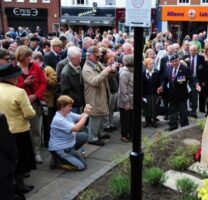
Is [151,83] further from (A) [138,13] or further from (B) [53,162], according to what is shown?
(A) [138,13]

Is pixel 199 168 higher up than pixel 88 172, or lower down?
higher up

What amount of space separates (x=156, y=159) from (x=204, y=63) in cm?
423

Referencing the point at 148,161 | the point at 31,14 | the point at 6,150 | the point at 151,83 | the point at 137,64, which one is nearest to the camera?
the point at 137,64

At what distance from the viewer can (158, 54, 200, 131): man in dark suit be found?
8031mm

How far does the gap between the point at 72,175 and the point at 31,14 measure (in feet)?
111

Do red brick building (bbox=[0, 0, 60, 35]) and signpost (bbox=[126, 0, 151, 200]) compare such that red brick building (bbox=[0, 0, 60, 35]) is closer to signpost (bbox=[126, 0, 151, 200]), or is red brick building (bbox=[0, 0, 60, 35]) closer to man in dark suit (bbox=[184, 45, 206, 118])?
man in dark suit (bbox=[184, 45, 206, 118])

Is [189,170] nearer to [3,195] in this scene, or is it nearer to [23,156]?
[23,156]

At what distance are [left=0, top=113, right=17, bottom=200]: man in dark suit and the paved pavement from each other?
105 cm

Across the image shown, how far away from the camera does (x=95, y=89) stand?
7.08m

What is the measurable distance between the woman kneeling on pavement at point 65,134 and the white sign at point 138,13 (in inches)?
101

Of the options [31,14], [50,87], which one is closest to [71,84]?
[50,87]

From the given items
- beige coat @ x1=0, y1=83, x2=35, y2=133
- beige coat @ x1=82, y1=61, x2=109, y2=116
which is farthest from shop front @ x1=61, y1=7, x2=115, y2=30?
beige coat @ x1=0, y1=83, x2=35, y2=133

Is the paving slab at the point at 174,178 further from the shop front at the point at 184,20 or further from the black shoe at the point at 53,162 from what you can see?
the shop front at the point at 184,20

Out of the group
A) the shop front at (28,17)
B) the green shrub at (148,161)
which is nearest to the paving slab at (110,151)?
the green shrub at (148,161)
